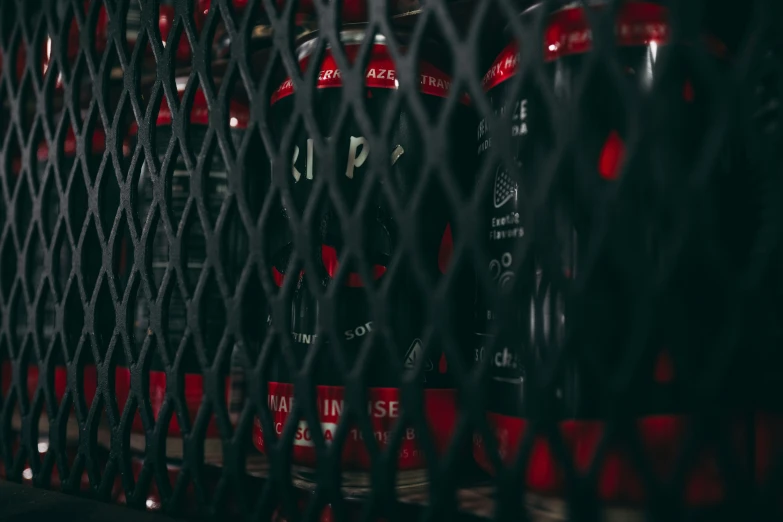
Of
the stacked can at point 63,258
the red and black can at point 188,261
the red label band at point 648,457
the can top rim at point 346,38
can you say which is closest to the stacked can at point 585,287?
the red label band at point 648,457

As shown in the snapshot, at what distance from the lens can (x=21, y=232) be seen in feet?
1.54

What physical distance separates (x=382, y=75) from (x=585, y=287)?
0.61 feet

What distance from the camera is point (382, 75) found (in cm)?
38

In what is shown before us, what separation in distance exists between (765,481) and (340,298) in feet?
0.72

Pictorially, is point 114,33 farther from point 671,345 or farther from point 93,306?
point 671,345

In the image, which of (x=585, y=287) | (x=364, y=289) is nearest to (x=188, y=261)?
(x=364, y=289)

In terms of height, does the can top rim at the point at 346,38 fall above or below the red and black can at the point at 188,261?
above

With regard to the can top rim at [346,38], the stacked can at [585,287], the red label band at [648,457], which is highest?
the can top rim at [346,38]

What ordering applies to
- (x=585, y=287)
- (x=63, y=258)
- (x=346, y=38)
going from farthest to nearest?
(x=63, y=258)
(x=346, y=38)
(x=585, y=287)

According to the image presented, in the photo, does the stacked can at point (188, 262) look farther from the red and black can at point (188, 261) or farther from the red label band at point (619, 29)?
the red label band at point (619, 29)

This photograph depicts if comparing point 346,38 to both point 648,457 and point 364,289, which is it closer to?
point 364,289

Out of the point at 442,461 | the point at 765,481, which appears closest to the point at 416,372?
the point at 442,461

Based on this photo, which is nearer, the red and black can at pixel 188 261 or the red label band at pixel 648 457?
the red label band at pixel 648 457

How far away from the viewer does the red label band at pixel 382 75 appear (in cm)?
38
